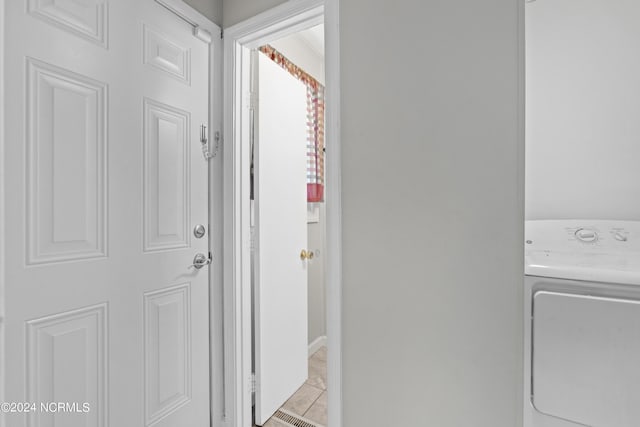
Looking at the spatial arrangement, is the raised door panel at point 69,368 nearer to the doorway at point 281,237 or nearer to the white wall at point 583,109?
the doorway at point 281,237

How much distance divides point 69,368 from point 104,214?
547 mm

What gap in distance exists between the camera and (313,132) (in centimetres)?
240

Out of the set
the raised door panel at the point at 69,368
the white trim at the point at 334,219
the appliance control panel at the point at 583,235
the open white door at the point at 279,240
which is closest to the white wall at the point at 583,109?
the appliance control panel at the point at 583,235

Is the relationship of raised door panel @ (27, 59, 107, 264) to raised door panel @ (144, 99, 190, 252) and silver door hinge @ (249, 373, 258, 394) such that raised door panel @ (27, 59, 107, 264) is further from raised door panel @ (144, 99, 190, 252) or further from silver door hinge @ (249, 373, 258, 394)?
silver door hinge @ (249, 373, 258, 394)

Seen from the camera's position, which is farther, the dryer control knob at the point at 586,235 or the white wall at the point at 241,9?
the white wall at the point at 241,9

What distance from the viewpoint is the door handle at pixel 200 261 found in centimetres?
145

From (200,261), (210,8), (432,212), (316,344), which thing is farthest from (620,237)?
(316,344)

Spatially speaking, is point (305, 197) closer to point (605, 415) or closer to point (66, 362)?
point (66, 362)

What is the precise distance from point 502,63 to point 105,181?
150 centimetres

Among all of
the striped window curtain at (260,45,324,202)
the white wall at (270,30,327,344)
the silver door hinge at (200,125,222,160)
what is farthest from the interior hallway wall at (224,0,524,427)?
the white wall at (270,30,327,344)

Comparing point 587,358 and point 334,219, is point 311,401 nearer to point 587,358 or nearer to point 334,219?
point 334,219

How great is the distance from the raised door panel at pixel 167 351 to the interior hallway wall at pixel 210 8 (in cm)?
142

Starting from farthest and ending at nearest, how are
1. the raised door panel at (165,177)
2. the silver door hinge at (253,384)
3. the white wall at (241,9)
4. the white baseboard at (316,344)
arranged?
the white baseboard at (316,344) < the silver door hinge at (253,384) < the white wall at (241,9) < the raised door panel at (165,177)

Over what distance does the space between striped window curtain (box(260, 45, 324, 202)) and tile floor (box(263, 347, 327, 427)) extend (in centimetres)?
137
